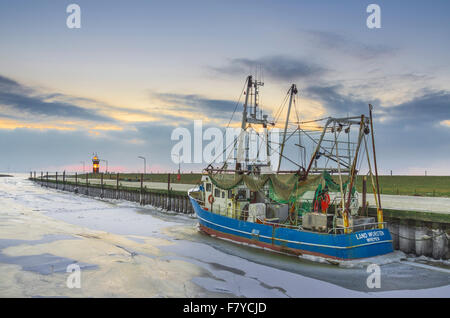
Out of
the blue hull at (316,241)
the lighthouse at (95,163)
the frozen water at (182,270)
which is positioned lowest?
the frozen water at (182,270)

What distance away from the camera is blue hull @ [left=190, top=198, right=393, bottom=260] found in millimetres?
15820

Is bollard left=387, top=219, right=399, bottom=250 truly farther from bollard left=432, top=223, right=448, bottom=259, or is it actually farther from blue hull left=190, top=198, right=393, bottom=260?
bollard left=432, top=223, right=448, bottom=259

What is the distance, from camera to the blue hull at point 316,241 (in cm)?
1582

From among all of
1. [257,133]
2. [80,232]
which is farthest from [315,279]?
[80,232]

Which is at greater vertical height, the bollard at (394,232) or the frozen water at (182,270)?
the bollard at (394,232)

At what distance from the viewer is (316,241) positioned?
651 inches

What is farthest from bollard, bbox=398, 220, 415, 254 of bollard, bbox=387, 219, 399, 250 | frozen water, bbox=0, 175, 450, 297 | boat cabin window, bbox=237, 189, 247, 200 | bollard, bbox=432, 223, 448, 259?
boat cabin window, bbox=237, 189, 247, 200

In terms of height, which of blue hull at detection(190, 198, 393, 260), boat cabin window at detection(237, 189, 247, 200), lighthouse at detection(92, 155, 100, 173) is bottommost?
blue hull at detection(190, 198, 393, 260)

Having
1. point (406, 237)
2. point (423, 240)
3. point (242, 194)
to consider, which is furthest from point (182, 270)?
point (423, 240)

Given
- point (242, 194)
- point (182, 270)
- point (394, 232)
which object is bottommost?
point (182, 270)

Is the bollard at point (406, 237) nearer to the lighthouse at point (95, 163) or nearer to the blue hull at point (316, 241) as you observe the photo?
the blue hull at point (316, 241)

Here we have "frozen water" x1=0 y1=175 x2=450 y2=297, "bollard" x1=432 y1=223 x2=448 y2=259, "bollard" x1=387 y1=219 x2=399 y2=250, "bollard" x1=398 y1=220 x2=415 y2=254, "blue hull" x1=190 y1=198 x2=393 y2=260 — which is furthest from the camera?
"bollard" x1=387 y1=219 x2=399 y2=250

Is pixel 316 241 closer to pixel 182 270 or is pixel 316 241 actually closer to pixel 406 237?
pixel 406 237

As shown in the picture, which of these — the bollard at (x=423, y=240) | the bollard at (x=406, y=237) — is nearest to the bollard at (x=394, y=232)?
the bollard at (x=406, y=237)
